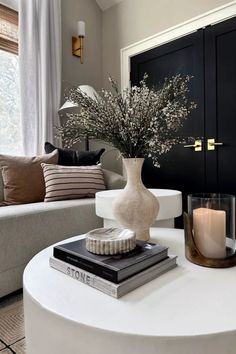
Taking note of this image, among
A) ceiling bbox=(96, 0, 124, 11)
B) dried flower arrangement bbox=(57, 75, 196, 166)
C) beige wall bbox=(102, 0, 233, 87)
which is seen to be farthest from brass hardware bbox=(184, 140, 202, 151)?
ceiling bbox=(96, 0, 124, 11)

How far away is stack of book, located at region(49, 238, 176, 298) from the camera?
2.13ft

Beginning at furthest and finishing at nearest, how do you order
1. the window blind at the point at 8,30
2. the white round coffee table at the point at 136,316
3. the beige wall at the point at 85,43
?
the beige wall at the point at 85,43, the window blind at the point at 8,30, the white round coffee table at the point at 136,316

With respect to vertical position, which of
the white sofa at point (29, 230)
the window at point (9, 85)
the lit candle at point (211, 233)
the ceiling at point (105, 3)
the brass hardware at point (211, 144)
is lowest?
the white sofa at point (29, 230)

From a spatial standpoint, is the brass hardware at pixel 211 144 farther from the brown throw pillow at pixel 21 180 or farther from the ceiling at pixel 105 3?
the ceiling at pixel 105 3

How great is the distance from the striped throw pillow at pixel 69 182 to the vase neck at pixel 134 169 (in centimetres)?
103

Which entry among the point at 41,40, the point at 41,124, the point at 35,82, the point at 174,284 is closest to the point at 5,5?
the point at 41,40

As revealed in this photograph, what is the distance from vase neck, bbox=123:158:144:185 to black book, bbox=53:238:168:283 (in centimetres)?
25

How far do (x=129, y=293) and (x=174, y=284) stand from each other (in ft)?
0.43

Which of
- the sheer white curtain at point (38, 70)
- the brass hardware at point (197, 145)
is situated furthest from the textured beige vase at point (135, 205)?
the sheer white curtain at point (38, 70)

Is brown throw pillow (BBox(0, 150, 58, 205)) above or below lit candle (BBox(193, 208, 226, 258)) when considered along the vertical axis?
above

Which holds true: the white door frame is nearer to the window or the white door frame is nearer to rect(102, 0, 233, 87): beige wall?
rect(102, 0, 233, 87): beige wall

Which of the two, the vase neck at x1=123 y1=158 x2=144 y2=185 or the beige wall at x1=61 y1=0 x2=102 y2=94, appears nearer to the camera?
the vase neck at x1=123 y1=158 x2=144 y2=185

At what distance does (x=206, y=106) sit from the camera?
2.47 metres

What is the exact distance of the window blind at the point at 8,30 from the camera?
2418 mm
